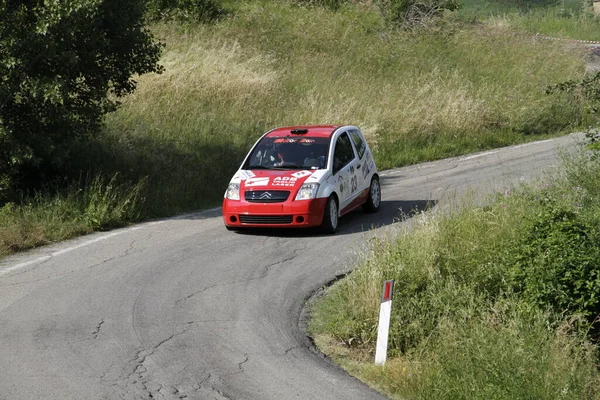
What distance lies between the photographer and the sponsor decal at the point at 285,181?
16094 mm

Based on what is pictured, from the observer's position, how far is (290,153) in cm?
1711

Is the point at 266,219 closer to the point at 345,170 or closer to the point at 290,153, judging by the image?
the point at 290,153

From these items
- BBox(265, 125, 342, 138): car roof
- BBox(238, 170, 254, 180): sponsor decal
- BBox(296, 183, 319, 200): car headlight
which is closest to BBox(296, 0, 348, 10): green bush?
BBox(265, 125, 342, 138): car roof

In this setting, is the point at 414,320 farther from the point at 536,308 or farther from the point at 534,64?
the point at 534,64

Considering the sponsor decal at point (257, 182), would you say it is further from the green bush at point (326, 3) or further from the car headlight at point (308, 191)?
the green bush at point (326, 3)

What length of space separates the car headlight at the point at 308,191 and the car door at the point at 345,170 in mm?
607

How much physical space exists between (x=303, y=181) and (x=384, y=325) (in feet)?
21.0

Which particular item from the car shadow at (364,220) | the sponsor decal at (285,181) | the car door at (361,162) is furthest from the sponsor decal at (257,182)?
the car door at (361,162)

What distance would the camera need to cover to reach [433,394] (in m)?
9.07

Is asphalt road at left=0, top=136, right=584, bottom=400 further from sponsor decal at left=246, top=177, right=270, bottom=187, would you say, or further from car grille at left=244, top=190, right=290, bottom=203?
sponsor decal at left=246, top=177, right=270, bottom=187

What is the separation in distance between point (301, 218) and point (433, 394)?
275 inches

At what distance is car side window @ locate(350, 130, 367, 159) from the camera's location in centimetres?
1817

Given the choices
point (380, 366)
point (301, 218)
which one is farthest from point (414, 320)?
point (301, 218)

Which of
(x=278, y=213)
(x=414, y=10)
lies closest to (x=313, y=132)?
(x=278, y=213)
